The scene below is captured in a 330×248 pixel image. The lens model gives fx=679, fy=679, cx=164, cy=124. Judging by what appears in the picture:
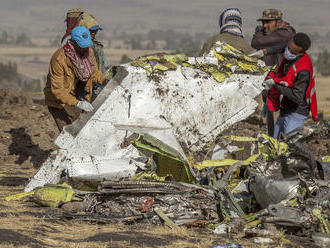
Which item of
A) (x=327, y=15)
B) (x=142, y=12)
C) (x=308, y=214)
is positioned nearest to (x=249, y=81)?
(x=308, y=214)

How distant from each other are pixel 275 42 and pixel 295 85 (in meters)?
1.79

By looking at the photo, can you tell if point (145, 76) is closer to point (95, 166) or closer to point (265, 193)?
point (95, 166)

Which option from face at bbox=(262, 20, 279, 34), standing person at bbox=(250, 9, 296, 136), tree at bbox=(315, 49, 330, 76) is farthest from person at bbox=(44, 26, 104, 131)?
tree at bbox=(315, 49, 330, 76)

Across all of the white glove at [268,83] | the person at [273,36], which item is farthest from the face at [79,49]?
the person at [273,36]

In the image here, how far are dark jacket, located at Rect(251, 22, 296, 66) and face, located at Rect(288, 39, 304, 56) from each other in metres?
1.42

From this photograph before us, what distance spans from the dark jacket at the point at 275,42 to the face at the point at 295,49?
55.7 inches

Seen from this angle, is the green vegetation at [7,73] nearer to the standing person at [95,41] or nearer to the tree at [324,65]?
the tree at [324,65]

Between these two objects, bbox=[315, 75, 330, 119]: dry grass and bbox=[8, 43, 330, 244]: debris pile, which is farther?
bbox=[315, 75, 330, 119]: dry grass

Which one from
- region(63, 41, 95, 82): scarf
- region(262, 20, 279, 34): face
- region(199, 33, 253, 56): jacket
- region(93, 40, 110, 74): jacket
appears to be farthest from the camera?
region(199, 33, 253, 56): jacket

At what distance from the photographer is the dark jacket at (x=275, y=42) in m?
8.68

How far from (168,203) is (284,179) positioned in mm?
1061

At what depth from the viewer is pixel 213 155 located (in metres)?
7.10

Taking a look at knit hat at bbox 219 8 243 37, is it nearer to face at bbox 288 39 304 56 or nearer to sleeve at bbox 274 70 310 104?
face at bbox 288 39 304 56

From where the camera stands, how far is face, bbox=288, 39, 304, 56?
23.4 feet
